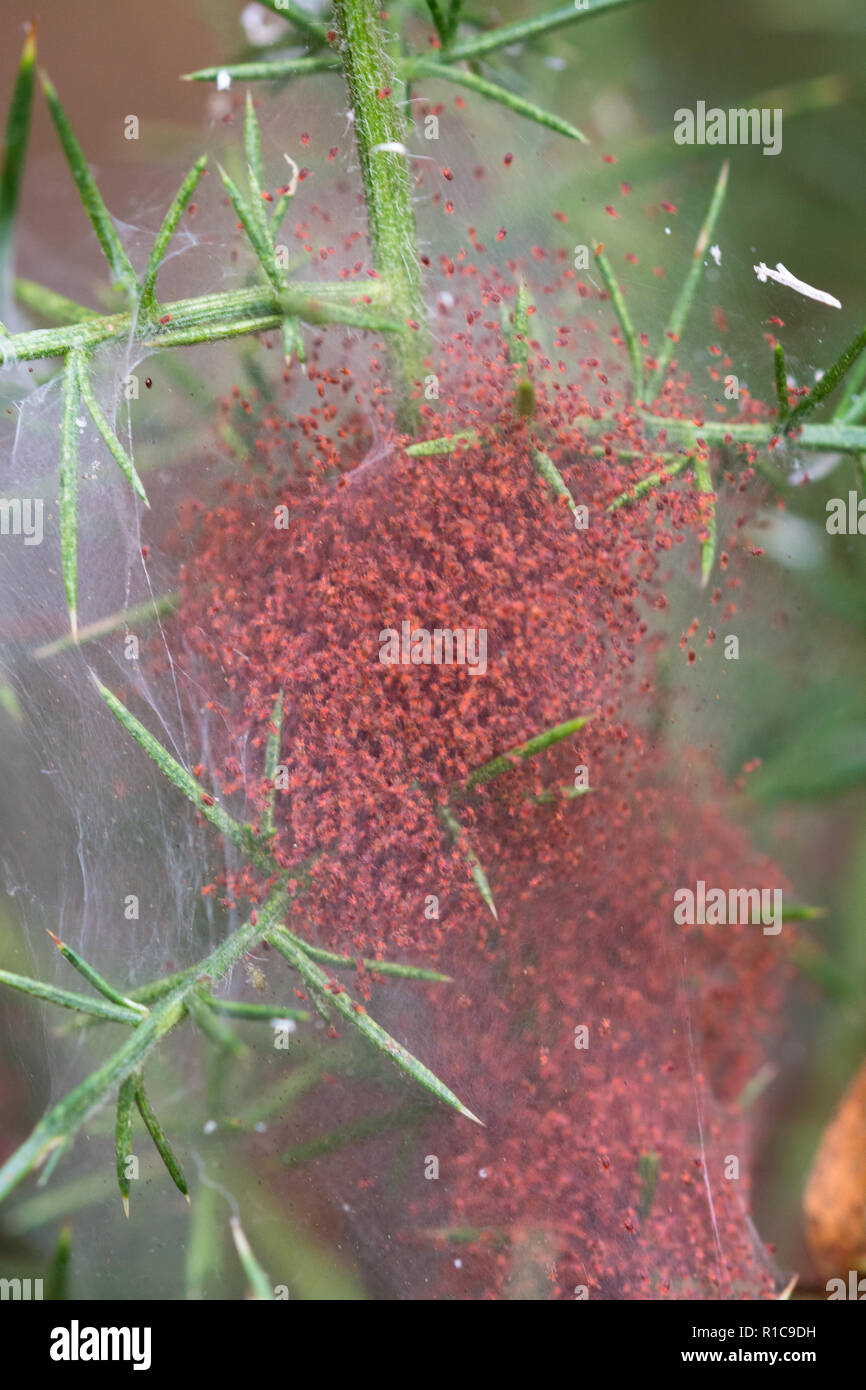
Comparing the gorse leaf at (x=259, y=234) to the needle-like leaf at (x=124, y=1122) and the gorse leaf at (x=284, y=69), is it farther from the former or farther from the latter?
the needle-like leaf at (x=124, y=1122)

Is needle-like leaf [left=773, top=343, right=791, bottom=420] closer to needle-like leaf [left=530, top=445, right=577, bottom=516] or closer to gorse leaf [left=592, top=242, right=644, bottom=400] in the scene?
gorse leaf [left=592, top=242, right=644, bottom=400]

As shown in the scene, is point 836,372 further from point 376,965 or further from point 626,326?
point 376,965

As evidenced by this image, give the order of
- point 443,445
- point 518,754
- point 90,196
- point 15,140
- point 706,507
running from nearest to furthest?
point 15,140 < point 90,196 < point 518,754 < point 443,445 < point 706,507

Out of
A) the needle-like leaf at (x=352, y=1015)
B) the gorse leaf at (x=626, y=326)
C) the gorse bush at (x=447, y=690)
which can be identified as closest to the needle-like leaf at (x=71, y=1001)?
the gorse bush at (x=447, y=690)

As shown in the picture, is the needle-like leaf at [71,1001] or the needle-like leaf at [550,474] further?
the needle-like leaf at [550,474]

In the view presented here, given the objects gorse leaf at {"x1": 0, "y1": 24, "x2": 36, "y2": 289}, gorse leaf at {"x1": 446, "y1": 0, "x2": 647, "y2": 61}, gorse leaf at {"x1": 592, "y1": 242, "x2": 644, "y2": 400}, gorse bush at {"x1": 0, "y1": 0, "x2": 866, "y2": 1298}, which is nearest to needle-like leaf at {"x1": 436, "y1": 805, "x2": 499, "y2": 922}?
gorse bush at {"x1": 0, "y1": 0, "x2": 866, "y2": 1298}

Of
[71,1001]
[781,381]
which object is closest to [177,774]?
[71,1001]

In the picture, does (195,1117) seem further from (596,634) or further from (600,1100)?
(596,634)
